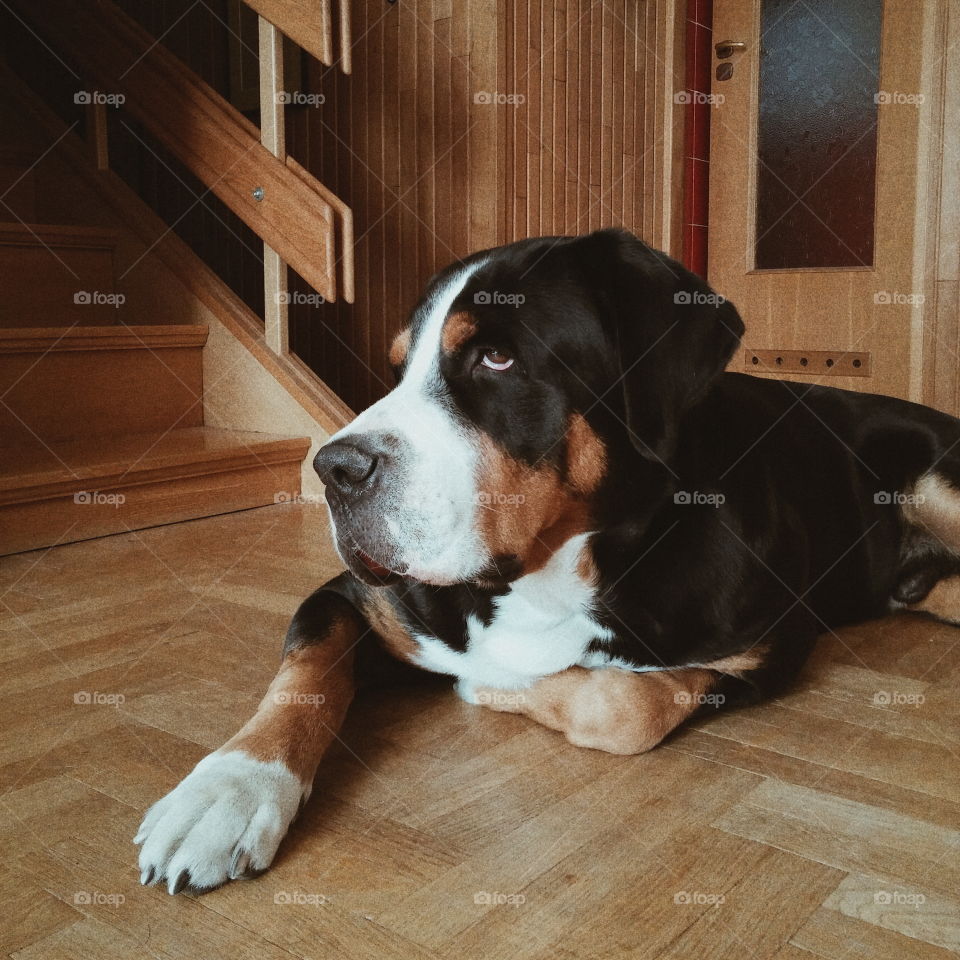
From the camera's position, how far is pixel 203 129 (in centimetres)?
389

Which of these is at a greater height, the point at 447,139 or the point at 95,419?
the point at 447,139

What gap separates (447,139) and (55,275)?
1737 mm

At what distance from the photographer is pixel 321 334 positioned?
15.6ft

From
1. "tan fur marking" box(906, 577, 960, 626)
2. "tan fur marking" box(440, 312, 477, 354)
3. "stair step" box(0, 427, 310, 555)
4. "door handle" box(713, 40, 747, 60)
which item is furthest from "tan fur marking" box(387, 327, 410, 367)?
"door handle" box(713, 40, 747, 60)

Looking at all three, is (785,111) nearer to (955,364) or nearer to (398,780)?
(955,364)

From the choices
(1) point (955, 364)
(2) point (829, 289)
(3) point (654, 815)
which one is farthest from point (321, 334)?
(3) point (654, 815)

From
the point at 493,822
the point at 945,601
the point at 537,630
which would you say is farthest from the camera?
the point at 945,601

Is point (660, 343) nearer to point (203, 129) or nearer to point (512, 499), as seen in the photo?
point (512, 499)

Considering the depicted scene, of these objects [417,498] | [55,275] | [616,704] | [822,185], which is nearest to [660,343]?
[417,498]

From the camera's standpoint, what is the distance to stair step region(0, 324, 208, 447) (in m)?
3.45

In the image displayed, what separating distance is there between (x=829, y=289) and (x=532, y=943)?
427cm

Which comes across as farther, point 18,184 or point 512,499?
point 18,184

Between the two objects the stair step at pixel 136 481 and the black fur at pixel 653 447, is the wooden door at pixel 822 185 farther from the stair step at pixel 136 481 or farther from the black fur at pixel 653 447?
the black fur at pixel 653 447

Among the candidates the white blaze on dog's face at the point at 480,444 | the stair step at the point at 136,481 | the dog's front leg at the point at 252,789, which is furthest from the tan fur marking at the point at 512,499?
the stair step at the point at 136,481
